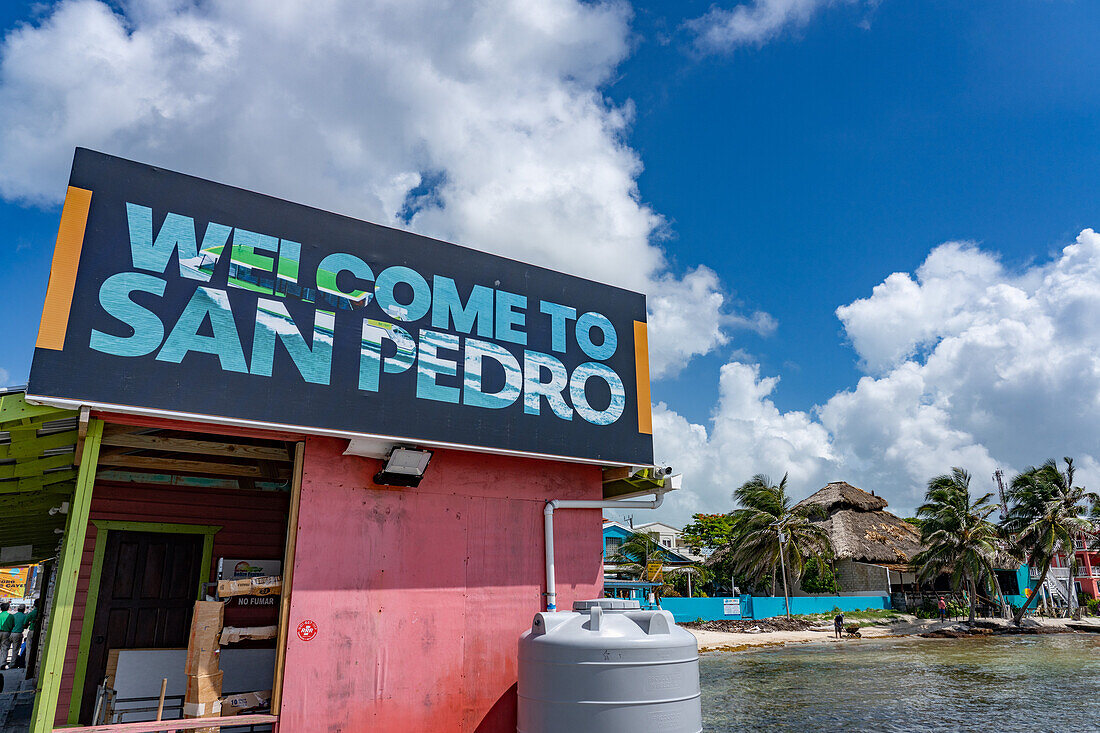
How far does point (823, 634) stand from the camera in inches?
1551

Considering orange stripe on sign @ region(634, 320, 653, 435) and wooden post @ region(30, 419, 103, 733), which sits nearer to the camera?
wooden post @ region(30, 419, 103, 733)

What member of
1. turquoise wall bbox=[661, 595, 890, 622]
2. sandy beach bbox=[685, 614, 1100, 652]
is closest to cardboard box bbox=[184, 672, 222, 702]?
sandy beach bbox=[685, 614, 1100, 652]

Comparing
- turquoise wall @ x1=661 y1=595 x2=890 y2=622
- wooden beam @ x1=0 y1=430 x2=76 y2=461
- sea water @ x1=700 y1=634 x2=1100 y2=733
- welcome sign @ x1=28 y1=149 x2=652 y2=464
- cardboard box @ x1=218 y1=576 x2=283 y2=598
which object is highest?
welcome sign @ x1=28 y1=149 x2=652 y2=464

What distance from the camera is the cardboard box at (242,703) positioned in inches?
277

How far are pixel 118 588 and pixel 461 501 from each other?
17.5 feet

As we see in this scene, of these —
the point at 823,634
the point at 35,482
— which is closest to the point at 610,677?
the point at 35,482

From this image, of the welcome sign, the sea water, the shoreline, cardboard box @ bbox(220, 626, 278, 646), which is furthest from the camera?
the shoreline

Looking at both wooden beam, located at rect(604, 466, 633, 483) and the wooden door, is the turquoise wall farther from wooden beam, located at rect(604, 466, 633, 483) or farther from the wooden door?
the wooden door

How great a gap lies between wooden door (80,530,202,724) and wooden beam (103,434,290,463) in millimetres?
2829

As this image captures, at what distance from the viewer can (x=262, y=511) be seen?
10.7 meters

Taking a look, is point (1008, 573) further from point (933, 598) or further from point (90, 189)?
point (90, 189)

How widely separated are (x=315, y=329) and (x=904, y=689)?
19724mm

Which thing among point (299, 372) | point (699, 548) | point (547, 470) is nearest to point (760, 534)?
point (699, 548)

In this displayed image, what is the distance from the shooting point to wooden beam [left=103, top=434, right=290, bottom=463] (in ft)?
24.6
